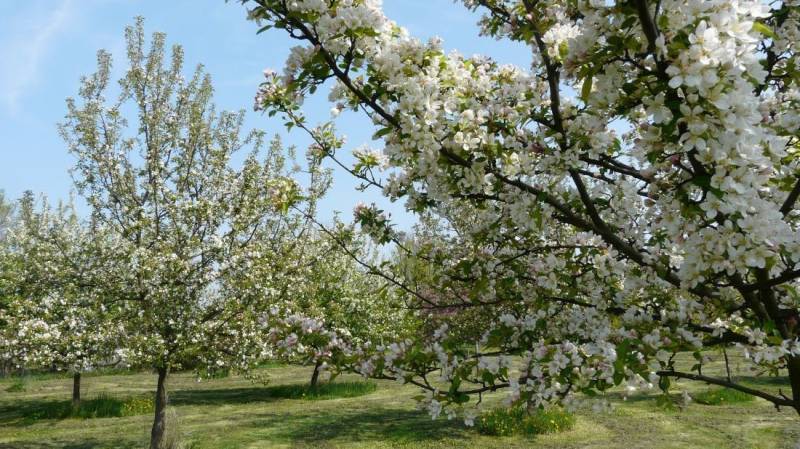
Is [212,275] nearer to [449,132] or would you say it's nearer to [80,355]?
→ [80,355]

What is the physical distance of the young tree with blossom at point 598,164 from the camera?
248 centimetres

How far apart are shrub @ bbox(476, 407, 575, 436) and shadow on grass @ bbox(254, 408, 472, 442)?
49 centimetres

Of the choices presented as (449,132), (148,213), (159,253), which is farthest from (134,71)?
(449,132)

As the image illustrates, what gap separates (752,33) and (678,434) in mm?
9498

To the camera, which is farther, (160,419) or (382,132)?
(160,419)

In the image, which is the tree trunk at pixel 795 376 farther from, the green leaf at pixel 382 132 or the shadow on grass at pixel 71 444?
the shadow on grass at pixel 71 444

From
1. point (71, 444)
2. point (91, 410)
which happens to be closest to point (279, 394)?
point (91, 410)

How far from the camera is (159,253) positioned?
9156mm

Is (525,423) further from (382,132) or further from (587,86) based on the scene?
(587,86)

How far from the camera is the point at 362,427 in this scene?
11703 mm

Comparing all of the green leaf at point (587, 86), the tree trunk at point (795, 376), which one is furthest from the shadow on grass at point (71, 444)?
the green leaf at point (587, 86)

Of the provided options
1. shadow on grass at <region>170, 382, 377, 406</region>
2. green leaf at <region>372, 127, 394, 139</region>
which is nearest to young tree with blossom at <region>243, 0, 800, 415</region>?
green leaf at <region>372, 127, 394, 139</region>

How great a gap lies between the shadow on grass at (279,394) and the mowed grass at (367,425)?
0.10 ft

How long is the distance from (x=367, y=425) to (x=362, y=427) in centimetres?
23
